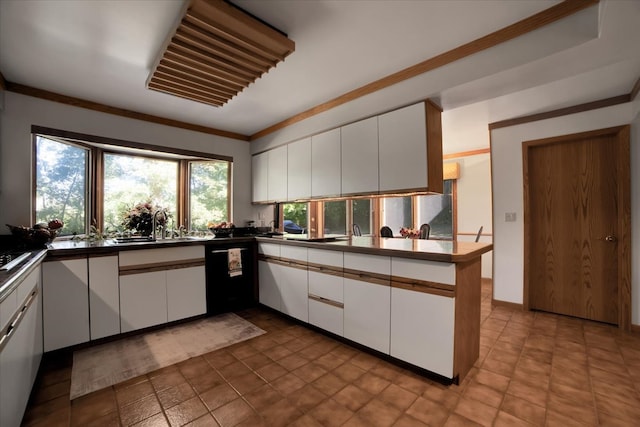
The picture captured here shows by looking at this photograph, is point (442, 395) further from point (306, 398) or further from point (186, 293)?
point (186, 293)

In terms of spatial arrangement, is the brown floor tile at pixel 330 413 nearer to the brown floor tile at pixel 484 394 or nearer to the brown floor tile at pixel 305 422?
the brown floor tile at pixel 305 422

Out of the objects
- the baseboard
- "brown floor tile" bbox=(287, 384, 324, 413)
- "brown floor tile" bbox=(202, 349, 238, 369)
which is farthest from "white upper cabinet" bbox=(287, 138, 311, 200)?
the baseboard

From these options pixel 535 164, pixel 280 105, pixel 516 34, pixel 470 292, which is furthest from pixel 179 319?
pixel 535 164

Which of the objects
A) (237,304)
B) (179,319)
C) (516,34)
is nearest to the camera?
(516,34)

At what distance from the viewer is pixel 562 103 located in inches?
121

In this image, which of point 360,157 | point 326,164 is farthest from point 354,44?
point 326,164

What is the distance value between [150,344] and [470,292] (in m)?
2.79

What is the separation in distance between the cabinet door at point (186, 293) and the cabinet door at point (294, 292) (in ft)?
2.97

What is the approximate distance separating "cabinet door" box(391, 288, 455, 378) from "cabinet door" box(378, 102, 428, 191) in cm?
99

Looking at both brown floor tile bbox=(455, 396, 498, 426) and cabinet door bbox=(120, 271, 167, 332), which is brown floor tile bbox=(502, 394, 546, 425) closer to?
brown floor tile bbox=(455, 396, 498, 426)

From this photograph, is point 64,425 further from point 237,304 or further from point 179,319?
point 237,304

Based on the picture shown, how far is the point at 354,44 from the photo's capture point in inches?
82.8

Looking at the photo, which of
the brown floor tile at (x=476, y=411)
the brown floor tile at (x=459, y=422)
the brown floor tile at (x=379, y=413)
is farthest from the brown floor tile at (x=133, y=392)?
the brown floor tile at (x=476, y=411)

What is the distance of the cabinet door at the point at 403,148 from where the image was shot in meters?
2.48
